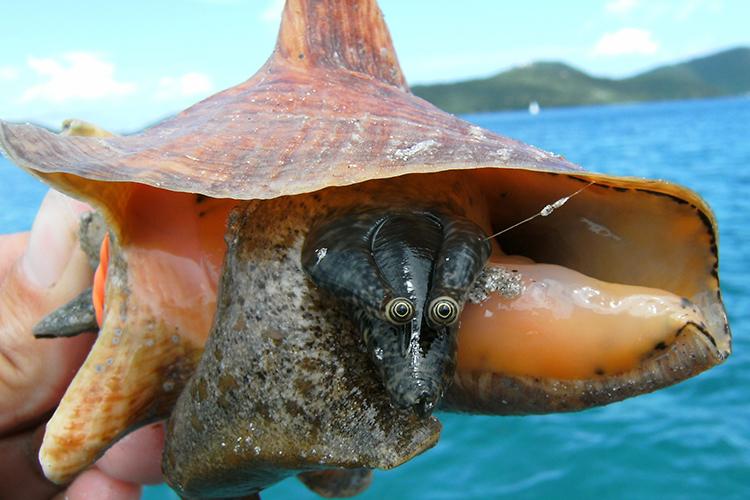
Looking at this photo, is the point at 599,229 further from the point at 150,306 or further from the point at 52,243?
the point at 52,243

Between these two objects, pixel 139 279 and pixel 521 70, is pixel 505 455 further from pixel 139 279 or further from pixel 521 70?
pixel 521 70

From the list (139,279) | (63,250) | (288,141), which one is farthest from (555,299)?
(63,250)

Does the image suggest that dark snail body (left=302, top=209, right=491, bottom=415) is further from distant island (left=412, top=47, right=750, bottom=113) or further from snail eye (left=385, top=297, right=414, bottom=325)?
distant island (left=412, top=47, right=750, bottom=113)

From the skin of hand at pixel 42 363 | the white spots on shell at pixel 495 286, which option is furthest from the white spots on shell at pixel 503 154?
the skin of hand at pixel 42 363

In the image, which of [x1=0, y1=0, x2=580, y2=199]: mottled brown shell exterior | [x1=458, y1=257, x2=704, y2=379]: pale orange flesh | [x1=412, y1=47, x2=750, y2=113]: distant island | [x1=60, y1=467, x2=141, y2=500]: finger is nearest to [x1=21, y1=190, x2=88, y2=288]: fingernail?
[x1=0, y1=0, x2=580, y2=199]: mottled brown shell exterior

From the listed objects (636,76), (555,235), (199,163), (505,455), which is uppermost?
(636,76)
